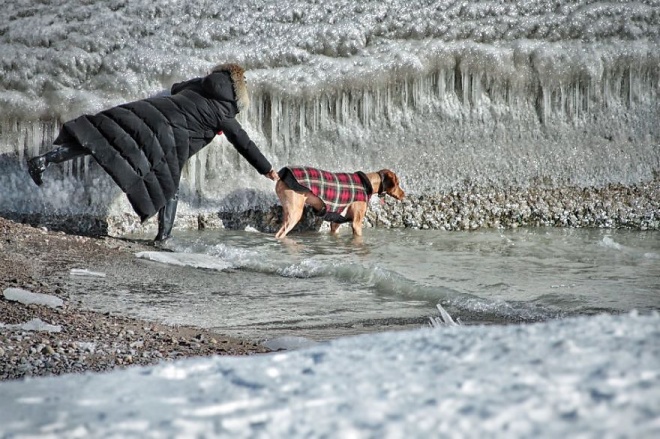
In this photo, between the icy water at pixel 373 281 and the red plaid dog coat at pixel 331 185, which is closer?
the icy water at pixel 373 281

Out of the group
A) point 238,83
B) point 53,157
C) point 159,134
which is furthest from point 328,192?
point 53,157

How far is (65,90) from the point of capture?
8.14 meters

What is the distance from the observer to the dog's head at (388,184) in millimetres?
7953

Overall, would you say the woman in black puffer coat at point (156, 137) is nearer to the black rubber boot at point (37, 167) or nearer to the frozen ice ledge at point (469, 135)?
the black rubber boot at point (37, 167)

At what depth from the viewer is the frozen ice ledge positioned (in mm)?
8352

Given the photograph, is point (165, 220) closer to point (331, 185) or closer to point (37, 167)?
point (37, 167)

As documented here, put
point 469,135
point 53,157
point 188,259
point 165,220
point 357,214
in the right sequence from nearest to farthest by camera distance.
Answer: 1. point 188,259
2. point 53,157
3. point 165,220
4. point 357,214
5. point 469,135

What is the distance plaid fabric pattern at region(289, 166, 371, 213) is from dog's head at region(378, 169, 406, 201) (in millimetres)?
235

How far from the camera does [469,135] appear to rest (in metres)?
8.68

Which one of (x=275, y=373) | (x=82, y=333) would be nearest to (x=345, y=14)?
(x=82, y=333)

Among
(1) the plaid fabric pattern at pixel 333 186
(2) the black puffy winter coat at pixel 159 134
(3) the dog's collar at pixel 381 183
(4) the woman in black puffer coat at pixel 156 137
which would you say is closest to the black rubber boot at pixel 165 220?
(4) the woman in black puffer coat at pixel 156 137

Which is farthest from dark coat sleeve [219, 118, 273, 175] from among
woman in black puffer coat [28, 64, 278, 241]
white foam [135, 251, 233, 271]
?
white foam [135, 251, 233, 271]

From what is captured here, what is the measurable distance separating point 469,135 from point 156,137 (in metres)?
3.29

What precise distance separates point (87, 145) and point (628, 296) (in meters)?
4.12
